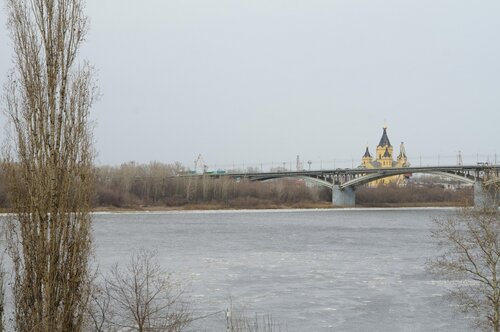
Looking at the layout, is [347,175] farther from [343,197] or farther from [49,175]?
[49,175]

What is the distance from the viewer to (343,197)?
72.8 meters

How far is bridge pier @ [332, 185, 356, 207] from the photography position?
71.9 metres

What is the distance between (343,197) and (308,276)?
53885mm

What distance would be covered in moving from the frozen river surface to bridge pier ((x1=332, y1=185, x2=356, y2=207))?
35645 mm

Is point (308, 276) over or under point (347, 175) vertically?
under

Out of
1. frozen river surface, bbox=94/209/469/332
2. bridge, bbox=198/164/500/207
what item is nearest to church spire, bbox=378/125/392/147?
bridge, bbox=198/164/500/207

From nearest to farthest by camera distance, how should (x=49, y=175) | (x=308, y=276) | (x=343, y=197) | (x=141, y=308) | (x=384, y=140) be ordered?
(x=49, y=175) → (x=141, y=308) → (x=308, y=276) → (x=343, y=197) → (x=384, y=140)

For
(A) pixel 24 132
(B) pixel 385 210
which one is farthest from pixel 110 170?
(A) pixel 24 132

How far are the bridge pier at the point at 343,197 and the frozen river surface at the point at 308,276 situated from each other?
117 feet

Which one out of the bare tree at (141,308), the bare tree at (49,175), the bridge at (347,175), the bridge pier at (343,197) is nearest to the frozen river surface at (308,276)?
the bare tree at (141,308)

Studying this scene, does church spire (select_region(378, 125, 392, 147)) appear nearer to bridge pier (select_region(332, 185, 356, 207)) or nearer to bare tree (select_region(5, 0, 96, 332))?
bridge pier (select_region(332, 185, 356, 207))

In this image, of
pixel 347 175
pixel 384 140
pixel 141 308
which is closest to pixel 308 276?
pixel 141 308

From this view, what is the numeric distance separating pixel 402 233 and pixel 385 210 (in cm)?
3548

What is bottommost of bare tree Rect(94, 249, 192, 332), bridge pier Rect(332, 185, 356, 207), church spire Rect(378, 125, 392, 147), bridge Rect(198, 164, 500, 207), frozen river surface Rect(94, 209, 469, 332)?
frozen river surface Rect(94, 209, 469, 332)
